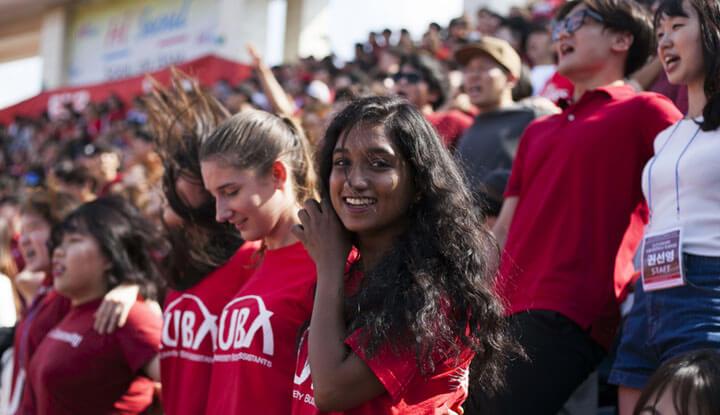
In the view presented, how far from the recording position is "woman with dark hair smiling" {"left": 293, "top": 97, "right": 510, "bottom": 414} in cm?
204

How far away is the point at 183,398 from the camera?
308 cm

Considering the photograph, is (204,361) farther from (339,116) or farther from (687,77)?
(687,77)

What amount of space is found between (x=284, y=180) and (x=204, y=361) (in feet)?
2.10

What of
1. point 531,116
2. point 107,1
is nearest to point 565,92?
point 531,116

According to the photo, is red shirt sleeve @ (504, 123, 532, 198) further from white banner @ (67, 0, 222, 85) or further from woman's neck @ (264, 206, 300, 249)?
white banner @ (67, 0, 222, 85)

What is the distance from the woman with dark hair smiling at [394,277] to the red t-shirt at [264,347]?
0.65 ft

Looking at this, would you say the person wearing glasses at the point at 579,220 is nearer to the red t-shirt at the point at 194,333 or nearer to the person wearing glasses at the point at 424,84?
the red t-shirt at the point at 194,333

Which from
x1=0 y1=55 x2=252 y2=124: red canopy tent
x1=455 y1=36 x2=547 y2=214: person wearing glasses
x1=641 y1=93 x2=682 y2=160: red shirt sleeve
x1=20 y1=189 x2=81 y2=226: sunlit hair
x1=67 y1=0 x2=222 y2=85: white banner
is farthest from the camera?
x1=67 y1=0 x2=222 y2=85: white banner

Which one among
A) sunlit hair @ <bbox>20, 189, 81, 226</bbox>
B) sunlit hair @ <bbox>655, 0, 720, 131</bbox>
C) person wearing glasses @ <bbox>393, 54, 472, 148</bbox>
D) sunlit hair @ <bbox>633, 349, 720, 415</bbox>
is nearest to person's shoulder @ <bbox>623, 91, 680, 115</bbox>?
sunlit hair @ <bbox>655, 0, 720, 131</bbox>

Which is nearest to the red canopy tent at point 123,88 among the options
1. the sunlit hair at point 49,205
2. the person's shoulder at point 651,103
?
the sunlit hair at point 49,205

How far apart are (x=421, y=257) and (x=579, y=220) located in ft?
3.43

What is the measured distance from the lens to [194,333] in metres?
3.14

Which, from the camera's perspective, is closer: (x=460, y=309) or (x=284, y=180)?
(x=460, y=309)

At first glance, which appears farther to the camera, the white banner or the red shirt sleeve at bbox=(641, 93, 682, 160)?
the white banner
